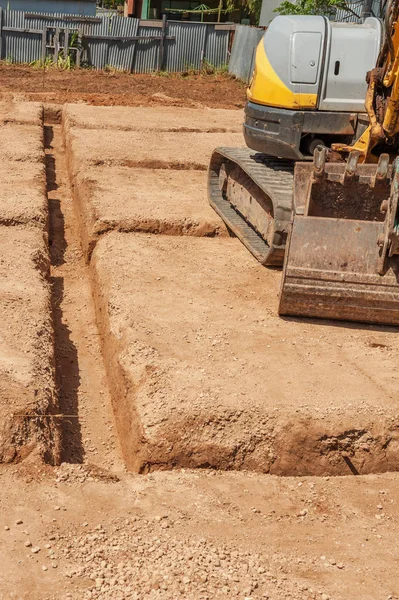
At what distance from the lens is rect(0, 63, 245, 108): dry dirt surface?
17828 mm

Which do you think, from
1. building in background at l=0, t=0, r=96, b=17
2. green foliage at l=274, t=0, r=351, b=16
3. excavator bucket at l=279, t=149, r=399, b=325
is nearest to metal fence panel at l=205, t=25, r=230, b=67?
building in background at l=0, t=0, r=96, b=17

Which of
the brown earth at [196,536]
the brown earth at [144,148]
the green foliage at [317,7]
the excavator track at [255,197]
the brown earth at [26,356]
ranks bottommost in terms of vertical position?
the brown earth at [196,536]

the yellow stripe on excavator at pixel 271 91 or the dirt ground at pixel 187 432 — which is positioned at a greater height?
the yellow stripe on excavator at pixel 271 91

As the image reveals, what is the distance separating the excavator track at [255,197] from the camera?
7164 mm

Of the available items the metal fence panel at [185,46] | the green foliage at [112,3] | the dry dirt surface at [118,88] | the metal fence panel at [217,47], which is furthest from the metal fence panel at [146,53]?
the green foliage at [112,3]

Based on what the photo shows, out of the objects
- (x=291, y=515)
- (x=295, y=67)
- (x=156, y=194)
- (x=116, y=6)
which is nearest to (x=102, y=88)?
(x=156, y=194)

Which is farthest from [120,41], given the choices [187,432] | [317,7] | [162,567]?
[162,567]

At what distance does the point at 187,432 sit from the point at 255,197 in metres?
3.87

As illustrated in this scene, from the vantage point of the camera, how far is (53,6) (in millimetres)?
27984

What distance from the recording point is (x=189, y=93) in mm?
20438

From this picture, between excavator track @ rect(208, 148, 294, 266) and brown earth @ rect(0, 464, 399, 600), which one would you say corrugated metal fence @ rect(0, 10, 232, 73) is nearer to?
excavator track @ rect(208, 148, 294, 266)

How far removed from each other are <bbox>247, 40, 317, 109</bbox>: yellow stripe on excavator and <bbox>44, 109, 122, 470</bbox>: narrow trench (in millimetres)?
2383

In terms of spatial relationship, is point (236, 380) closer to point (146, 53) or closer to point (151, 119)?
point (151, 119)

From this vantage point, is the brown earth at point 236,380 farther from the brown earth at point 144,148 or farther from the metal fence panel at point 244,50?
the metal fence panel at point 244,50
